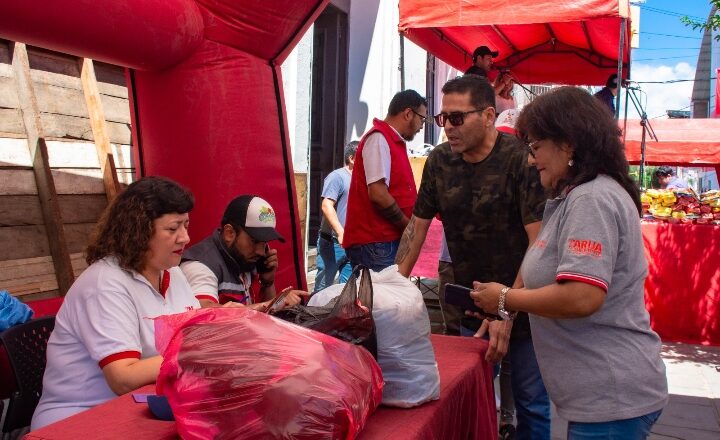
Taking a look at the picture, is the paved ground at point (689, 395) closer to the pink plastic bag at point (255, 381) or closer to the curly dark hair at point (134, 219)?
the curly dark hair at point (134, 219)

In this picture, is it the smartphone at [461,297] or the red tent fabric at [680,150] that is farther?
the red tent fabric at [680,150]

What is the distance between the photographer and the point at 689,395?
5.33 meters

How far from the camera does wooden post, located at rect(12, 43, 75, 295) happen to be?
436cm

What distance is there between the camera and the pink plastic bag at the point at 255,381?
140 cm

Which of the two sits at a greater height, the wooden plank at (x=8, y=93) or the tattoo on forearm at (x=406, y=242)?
the wooden plank at (x=8, y=93)

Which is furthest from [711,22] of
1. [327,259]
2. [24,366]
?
[24,366]

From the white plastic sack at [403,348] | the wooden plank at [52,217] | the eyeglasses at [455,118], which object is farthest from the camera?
the wooden plank at [52,217]

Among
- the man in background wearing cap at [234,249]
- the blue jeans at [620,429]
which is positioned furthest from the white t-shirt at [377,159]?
the blue jeans at [620,429]

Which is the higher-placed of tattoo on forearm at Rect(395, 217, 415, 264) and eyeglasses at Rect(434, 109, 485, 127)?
eyeglasses at Rect(434, 109, 485, 127)

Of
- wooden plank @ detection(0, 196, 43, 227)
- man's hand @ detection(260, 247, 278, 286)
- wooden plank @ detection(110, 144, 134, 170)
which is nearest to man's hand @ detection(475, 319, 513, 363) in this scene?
man's hand @ detection(260, 247, 278, 286)

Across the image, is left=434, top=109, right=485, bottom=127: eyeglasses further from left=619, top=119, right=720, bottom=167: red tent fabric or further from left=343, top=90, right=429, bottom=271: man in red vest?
left=619, top=119, right=720, bottom=167: red tent fabric

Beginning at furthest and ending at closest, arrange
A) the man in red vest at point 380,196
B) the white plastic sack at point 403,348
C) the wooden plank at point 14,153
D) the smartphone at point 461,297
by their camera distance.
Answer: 1. the man in red vest at point 380,196
2. the wooden plank at point 14,153
3. the smartphone at point 461,297
4. the white plastic sack at point 403,348

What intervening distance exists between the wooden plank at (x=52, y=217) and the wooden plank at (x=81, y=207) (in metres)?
0.15

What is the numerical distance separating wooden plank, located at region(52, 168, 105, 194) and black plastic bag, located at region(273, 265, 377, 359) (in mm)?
3167
